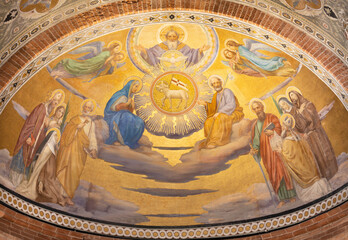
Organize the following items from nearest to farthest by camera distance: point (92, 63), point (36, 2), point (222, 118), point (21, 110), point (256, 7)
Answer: point (36, 2)
point (256, 7)
point (21, 110)
point (92, 63)
point (222, 118)

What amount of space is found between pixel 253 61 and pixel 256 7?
1272mm

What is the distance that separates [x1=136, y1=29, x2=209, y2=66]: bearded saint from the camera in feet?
36.9

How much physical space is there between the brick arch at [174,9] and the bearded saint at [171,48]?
3.07 ft

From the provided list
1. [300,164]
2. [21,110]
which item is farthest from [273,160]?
[21,110]

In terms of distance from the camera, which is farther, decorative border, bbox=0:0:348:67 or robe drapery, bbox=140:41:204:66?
robe drapery, bbox=140:41:204:66

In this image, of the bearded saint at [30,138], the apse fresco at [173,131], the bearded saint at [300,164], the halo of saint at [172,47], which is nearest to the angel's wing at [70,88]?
the apse fresco at [173,131]

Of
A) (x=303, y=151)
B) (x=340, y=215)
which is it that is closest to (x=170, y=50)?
(x=303, y=151)

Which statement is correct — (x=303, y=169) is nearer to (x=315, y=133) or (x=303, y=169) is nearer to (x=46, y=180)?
(x=315, y=133)

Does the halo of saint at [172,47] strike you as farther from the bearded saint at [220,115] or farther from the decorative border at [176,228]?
the decorative border at [176,228]

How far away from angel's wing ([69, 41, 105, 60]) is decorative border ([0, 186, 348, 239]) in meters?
2.99

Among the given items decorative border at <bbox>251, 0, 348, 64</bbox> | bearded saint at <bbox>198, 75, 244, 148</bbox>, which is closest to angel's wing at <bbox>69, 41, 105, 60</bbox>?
bearded saint at <bbox>198, 75, 244, 148</bbox>

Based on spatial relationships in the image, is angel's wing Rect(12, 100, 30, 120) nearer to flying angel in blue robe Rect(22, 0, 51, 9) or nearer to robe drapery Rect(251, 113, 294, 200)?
flying angel in blue robe Rect(22, 0, 51, 9)

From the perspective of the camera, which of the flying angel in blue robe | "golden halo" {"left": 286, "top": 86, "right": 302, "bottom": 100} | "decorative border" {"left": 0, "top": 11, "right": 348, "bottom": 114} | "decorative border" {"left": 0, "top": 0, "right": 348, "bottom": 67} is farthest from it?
"golden halo" {"left": 286, "top": 86, "right": 302, "bottom": 100}

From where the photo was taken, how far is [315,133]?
1076cm
